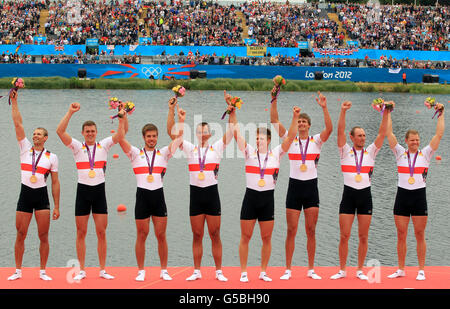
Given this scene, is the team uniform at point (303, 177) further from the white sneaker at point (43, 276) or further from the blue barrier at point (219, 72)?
the blue barrier at point (219, 72)

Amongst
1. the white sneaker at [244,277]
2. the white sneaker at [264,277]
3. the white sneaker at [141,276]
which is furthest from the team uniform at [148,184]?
the white sneaker at [264,277]

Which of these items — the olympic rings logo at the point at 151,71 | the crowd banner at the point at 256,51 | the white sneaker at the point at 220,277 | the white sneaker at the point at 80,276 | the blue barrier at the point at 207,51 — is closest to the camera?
the white sneaker at the point at 80,276

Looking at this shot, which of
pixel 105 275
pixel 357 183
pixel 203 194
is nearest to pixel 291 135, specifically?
pixel 357 183

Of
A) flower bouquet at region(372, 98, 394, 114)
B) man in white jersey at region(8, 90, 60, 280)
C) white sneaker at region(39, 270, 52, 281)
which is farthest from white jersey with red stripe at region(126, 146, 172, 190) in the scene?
flower bouquet at region(372, 98, 394, 114)

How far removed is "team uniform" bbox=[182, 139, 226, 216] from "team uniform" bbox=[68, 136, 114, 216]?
136cm

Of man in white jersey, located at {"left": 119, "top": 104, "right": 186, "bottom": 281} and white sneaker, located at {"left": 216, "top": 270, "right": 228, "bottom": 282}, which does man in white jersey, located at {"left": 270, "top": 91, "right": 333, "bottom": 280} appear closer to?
white sneaker, located at {"left": 216, "top": 270, "right": 228, "bottom": 282}

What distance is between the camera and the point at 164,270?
996cm

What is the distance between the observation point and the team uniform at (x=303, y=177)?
33.3 feet

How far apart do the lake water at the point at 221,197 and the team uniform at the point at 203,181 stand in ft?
12.2

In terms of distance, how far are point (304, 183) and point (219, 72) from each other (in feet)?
137

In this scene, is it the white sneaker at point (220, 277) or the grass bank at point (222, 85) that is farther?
the grass bank at point (222, 85)

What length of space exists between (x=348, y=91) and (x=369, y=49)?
763 cm

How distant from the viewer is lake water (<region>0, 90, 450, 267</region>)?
14.0 meters
